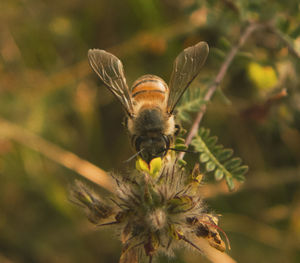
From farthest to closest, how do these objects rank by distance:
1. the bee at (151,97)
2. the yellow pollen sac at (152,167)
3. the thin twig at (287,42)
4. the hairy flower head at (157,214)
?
the thin twig at (287,42)
the bee at (151,97)
the yellow pollen sac at (152,167)
the hairy flower head at (157,214)

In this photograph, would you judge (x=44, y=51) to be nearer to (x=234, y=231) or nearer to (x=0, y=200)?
(x=0, y=200)

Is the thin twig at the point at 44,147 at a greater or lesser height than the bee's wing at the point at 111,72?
greater

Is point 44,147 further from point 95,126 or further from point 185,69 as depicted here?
point 185,69

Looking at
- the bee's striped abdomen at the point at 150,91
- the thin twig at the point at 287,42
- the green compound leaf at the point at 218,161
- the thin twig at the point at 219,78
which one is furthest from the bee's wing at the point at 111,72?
the thin twig at the point at 287,42

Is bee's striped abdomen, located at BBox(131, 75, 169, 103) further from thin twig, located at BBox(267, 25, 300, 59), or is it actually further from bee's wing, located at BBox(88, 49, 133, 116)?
thin twig, located at BBox(267, 25, 300, 59)

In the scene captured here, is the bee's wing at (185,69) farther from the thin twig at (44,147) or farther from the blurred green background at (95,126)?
the thin twig at (44,147)

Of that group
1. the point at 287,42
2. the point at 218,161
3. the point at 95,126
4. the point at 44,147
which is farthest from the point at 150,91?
the point at 95,126
